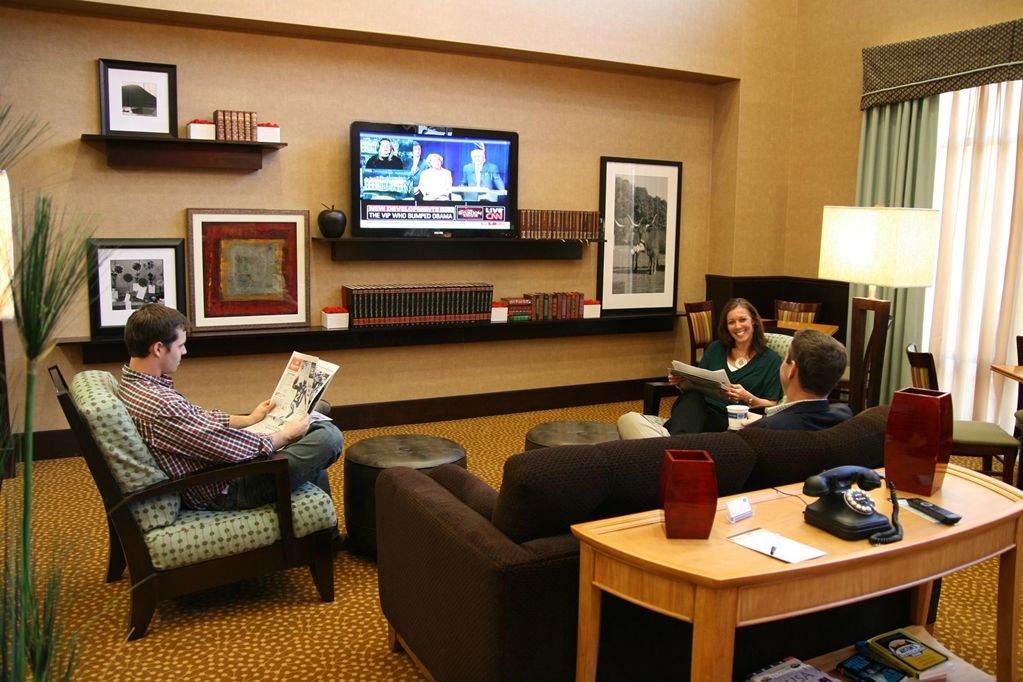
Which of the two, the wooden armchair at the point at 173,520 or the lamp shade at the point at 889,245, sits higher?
the lamp shade at the point at 889,245

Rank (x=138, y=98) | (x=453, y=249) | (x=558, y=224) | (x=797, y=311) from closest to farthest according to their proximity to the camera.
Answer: (x=138, y=98)
(x=453, y=249)
(x=558, y=224)
(x=797, y=311)

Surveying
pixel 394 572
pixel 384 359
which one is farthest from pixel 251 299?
pixel 394 572

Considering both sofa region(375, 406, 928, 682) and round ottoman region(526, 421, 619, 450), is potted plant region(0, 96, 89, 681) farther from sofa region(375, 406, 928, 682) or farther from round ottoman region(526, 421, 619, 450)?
round ottoman region(526, 421, 619, 450)

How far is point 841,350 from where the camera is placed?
121 inches

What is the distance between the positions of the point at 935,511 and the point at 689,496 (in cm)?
80

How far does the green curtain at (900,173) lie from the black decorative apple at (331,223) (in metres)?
3.93

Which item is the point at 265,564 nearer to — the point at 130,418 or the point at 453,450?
the point at 130,418

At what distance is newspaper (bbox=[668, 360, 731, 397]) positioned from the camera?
173 inches

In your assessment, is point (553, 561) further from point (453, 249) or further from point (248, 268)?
point (453, 249)

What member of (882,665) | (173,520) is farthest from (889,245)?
(173,520)

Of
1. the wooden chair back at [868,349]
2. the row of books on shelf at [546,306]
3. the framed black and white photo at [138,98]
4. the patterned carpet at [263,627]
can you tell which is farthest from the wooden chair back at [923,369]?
the framed black and white photo at [138,98]

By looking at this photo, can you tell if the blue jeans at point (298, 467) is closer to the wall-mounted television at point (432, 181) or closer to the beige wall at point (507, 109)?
the beige wall at point (507, 109)

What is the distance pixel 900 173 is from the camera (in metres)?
6.45

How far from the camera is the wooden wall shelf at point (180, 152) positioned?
5.34 meters
